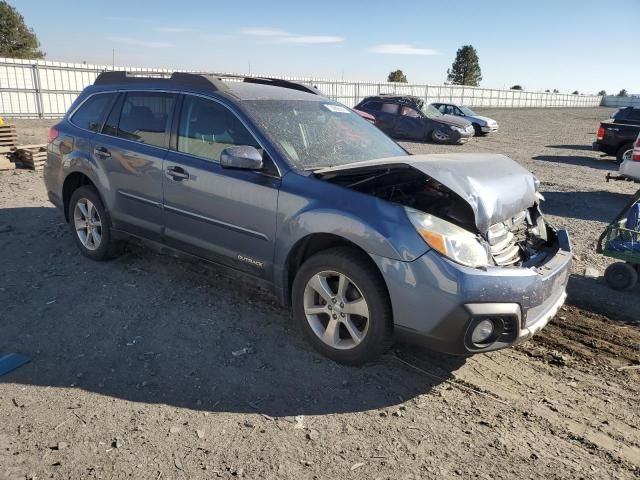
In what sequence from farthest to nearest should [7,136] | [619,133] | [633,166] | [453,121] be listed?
[453,121], [619,133], [7,136], [633,166]

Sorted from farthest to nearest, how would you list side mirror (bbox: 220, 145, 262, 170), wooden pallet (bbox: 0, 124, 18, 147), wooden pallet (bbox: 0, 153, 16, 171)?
1. wooden pallet (bbox: 0, 124, 18, 147)
2. wooden pallet (bbox: 0, 153, 16, 171)
3. side mirror (bbox: 220, 145, 262, 170)

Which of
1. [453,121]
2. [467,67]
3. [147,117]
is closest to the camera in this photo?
[147,117]

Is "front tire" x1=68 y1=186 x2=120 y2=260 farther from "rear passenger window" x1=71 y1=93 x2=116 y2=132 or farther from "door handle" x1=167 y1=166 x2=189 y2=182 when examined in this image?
"door handle" x1=167 y1=166 x2=189 y2=182

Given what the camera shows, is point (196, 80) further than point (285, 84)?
No

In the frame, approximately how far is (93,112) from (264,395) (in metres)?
3.63

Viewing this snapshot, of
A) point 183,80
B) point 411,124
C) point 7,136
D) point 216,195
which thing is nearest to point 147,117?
point 183,80

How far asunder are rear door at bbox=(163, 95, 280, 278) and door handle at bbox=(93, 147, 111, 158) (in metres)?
0.91

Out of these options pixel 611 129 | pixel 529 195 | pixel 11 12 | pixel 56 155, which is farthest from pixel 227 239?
pixel 11 12

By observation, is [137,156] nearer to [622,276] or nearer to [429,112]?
[622,276]

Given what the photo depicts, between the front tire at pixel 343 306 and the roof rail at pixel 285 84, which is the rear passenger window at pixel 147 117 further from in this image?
the front tire at pixel 343 306

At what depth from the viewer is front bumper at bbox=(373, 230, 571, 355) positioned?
3025 mm

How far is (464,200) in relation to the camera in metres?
3.25

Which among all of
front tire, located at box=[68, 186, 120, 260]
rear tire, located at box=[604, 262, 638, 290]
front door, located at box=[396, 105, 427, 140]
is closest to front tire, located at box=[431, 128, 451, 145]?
front door, located at box=[396, 105, 427, 140]

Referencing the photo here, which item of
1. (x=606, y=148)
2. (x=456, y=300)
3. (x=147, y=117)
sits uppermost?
(x=147, y=117)
